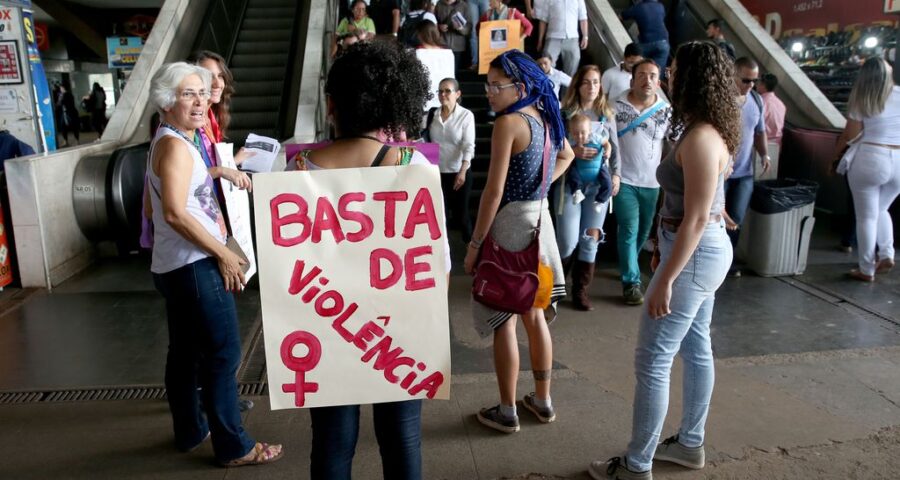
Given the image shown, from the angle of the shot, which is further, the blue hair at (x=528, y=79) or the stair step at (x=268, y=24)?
the stair step at (x=268, y=24)

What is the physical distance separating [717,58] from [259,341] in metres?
3.40

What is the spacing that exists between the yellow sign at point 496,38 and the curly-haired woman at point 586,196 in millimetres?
3434

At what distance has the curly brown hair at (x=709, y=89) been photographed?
2498 millimetres

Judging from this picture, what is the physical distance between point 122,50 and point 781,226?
17.2 metres

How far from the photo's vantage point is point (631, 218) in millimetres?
5238

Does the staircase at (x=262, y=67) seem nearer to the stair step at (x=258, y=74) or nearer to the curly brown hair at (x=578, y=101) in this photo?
the stair step at (x=258, y=74)

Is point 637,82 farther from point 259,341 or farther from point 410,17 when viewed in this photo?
point 410,17

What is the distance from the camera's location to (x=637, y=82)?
16.3 ft

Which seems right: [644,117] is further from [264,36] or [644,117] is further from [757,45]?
[264,36]

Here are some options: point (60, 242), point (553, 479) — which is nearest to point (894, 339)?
point (553, 479)

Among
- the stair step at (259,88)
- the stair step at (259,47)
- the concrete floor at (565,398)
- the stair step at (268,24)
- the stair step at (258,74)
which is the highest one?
the stair step at (268,24)

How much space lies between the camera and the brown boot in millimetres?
5184

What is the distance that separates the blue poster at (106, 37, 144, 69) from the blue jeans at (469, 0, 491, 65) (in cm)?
1152

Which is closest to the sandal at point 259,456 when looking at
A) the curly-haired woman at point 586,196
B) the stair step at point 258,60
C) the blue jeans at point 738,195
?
the curly-haired woman at point 586,196
